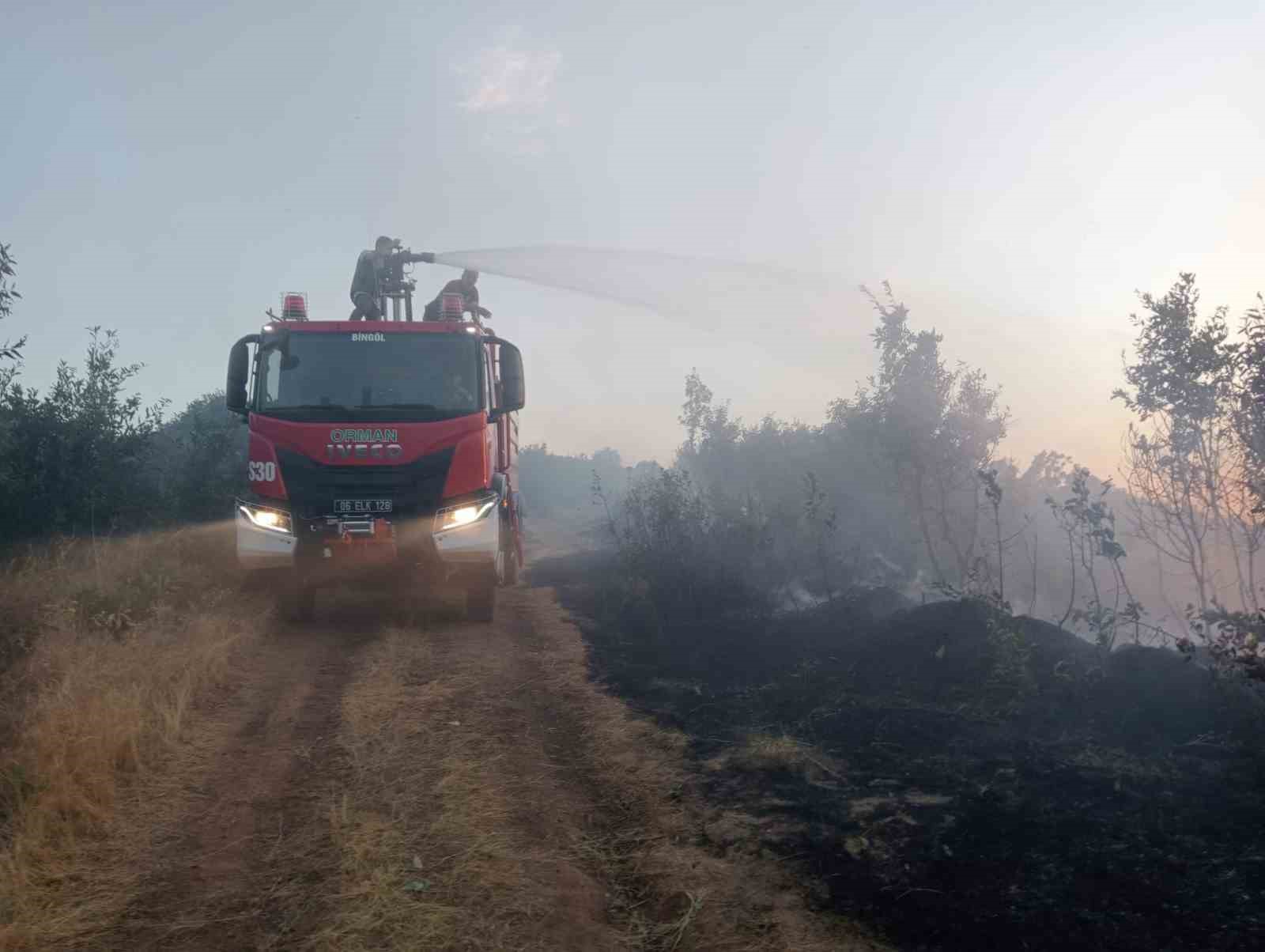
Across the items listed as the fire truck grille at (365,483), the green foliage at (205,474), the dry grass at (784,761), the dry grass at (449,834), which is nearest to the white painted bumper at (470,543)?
the fire truck grille at (365,483)

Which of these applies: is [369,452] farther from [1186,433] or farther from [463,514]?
[1186,433]

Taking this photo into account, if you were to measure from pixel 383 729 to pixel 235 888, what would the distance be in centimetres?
254

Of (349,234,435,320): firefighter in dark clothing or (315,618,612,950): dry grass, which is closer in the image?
(315,618,612,950): dry grass

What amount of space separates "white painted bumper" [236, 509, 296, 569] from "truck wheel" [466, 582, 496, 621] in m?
2.29

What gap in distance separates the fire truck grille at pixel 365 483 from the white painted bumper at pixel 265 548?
36 cm

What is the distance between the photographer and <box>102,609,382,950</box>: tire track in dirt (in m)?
4.08

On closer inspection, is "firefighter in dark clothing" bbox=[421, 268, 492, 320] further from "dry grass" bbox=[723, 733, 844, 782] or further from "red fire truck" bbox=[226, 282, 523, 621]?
"dry grass" bbox=[723, 733, 844, 782]

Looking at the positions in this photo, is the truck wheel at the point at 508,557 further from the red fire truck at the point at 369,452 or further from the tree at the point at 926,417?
the tree at the point at 926,417

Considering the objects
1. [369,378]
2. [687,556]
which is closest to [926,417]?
[687,556]

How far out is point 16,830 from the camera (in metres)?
4.78

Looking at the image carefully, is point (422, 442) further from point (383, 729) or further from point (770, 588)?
point (770, 588)

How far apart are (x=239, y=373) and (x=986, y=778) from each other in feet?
29.6

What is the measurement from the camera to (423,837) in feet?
16.4

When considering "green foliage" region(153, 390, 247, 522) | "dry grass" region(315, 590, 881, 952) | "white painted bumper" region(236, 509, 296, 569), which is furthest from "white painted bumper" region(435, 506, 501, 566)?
"green foliage" region(153, 390, 247, 522)
